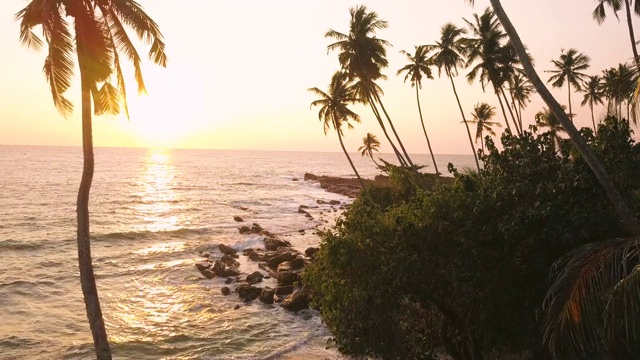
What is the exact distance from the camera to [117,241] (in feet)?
126

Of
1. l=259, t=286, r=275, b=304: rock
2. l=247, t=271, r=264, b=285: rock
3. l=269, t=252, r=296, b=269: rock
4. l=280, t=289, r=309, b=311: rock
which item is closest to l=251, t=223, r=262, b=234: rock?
l=269, t=252, r=296, b=269: rock

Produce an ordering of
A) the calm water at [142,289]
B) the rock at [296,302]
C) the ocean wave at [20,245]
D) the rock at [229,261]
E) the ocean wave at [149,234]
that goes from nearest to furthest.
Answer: the calm water at [142,289] < the rock at [296,302] < the rock at [229,261] < the ocean wave at [20,245] < the ocean wave at [149,234]

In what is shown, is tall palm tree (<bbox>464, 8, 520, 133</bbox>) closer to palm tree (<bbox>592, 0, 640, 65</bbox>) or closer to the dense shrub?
palm tree (<bbox>592, 0, 640, 65</bbox>)

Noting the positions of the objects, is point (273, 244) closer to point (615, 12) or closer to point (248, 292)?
point (248, 292)

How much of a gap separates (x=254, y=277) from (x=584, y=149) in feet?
72.0

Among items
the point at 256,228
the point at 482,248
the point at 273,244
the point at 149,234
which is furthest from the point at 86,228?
the point at 256,228

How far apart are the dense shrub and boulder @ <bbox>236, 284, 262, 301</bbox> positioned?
13.1 m

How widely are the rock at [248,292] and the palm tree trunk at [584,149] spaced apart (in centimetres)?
1884

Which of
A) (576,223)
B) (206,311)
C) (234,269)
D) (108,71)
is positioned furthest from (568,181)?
(234,269)

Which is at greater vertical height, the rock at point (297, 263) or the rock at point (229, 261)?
the rock at point (297, 263)

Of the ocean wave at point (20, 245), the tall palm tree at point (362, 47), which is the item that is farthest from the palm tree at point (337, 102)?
the ocean wave at point (20, 245)

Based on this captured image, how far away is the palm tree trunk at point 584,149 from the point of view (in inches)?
328

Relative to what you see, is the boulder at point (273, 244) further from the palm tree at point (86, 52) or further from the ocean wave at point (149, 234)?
the palm tree at point (86, 52)

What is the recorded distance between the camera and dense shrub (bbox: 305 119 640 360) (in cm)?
927
